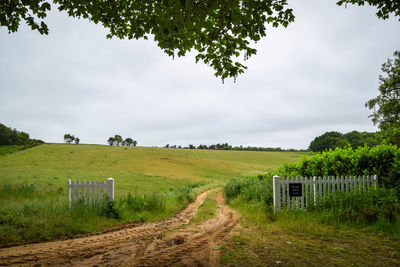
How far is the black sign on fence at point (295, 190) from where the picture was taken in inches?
347

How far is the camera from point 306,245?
538 centimetres

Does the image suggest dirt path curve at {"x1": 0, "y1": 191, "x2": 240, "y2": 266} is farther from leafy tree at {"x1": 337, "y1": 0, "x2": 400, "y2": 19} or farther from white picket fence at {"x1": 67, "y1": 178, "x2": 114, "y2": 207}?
leafy tree at {"x1": 337, "y1": 0, "x2": 400, "y2": 19}

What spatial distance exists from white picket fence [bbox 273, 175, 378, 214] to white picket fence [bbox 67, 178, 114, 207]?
6459mm

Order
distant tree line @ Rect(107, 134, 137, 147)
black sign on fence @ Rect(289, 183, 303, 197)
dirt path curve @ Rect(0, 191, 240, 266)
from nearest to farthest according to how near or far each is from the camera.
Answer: dirt path curve @ Rect(0, 191, 240, 266) < black sign on fence @ Rect(289, 183, 303, 197) < distant tree line @ Rect(107, 134, 137, 147)

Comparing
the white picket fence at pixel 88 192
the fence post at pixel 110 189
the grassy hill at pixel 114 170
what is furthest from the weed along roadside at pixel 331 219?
the grassy hill at pixel 114 170

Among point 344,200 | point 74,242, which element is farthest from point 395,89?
point 74,242

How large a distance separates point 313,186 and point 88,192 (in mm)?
8689

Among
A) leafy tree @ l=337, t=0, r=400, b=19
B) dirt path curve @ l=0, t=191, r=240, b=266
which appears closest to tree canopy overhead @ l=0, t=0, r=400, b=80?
leafy tree @ l=337, t=0, r=400, b=19

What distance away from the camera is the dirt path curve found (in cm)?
438

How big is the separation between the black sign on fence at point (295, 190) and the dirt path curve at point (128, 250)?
356 centimetres

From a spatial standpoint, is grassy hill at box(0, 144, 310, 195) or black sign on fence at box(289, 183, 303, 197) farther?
grassy hill at box(0, 144, 310, 195)

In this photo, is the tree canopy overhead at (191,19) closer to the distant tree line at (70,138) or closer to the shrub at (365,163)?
the shrub at (365,163)

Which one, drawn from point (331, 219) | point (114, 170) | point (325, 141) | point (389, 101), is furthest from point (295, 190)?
point (325, 141)

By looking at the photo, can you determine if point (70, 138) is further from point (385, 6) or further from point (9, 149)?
point (385, 6)
